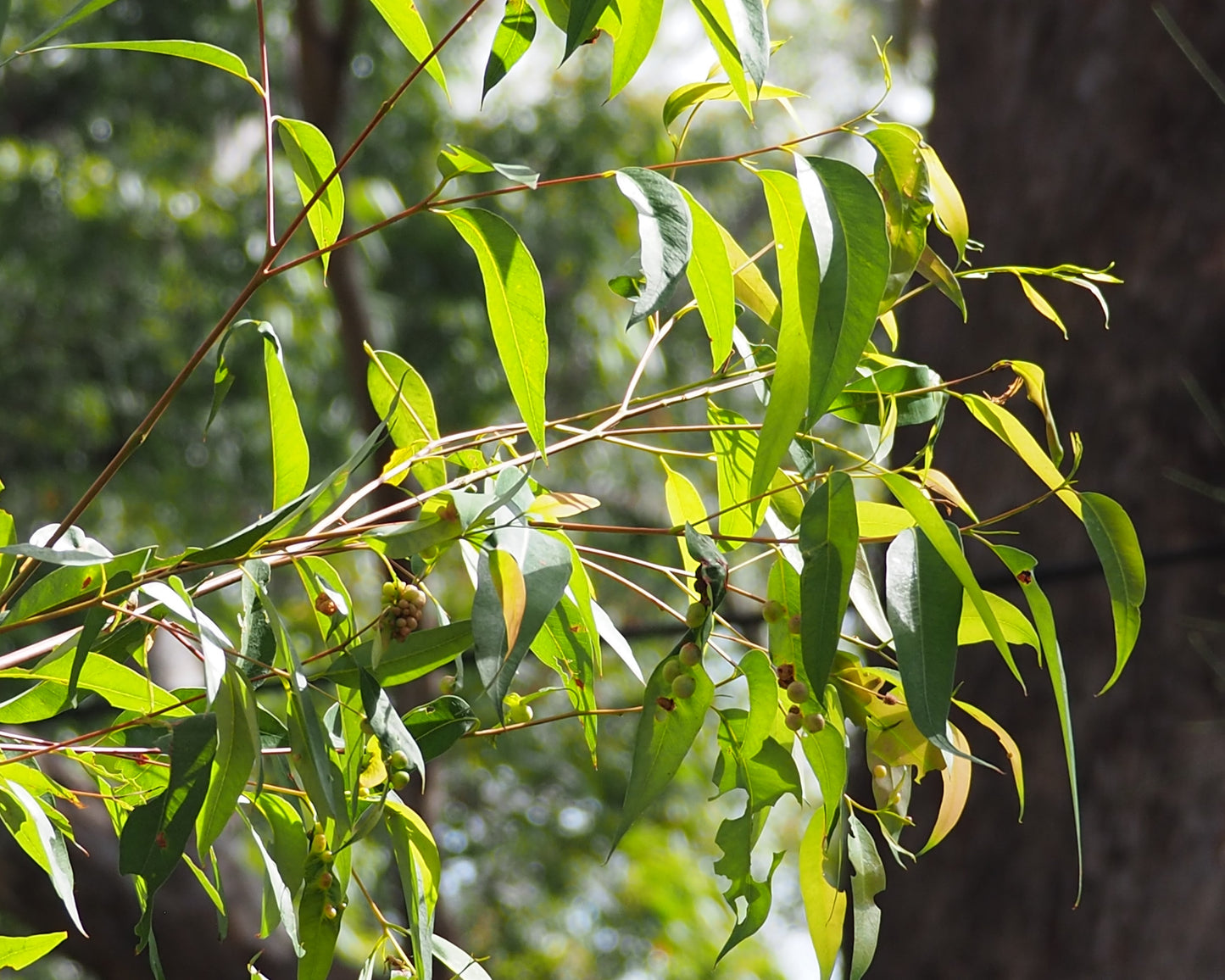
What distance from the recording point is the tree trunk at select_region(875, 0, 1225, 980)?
124 centimetres

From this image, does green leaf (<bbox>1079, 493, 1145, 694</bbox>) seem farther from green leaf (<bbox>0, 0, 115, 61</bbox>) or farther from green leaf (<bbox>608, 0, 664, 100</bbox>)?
green leaf (<bbox>0, 0, 115, 61</bbox>)

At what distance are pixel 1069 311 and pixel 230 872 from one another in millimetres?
1243

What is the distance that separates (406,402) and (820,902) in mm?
214

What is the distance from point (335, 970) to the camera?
70.1 inches

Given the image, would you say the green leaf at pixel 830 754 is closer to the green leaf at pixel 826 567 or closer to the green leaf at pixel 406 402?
the green leaf at pixel 826 567

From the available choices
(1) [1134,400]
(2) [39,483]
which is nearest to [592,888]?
(2) [39,483]

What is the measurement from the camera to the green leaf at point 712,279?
41cm

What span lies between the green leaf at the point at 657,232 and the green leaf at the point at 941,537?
0.27ft

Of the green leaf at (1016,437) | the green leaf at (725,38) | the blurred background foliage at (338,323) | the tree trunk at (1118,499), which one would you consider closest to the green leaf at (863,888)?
the green leaf at (1016,437)

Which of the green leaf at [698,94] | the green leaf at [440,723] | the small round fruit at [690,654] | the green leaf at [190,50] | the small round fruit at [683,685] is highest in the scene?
the green leaf at [190,50]

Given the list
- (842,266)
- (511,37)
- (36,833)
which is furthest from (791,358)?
(36,833)

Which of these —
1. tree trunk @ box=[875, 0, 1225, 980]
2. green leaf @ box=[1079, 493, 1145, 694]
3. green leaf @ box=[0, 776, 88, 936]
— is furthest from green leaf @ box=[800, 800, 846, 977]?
A: tree trunk @ box=[875, 0, 1225, 980]

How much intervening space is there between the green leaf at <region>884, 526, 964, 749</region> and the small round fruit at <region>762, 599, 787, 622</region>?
43 mm

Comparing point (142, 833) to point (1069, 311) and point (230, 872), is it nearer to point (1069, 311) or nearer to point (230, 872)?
point (1069, 311)
